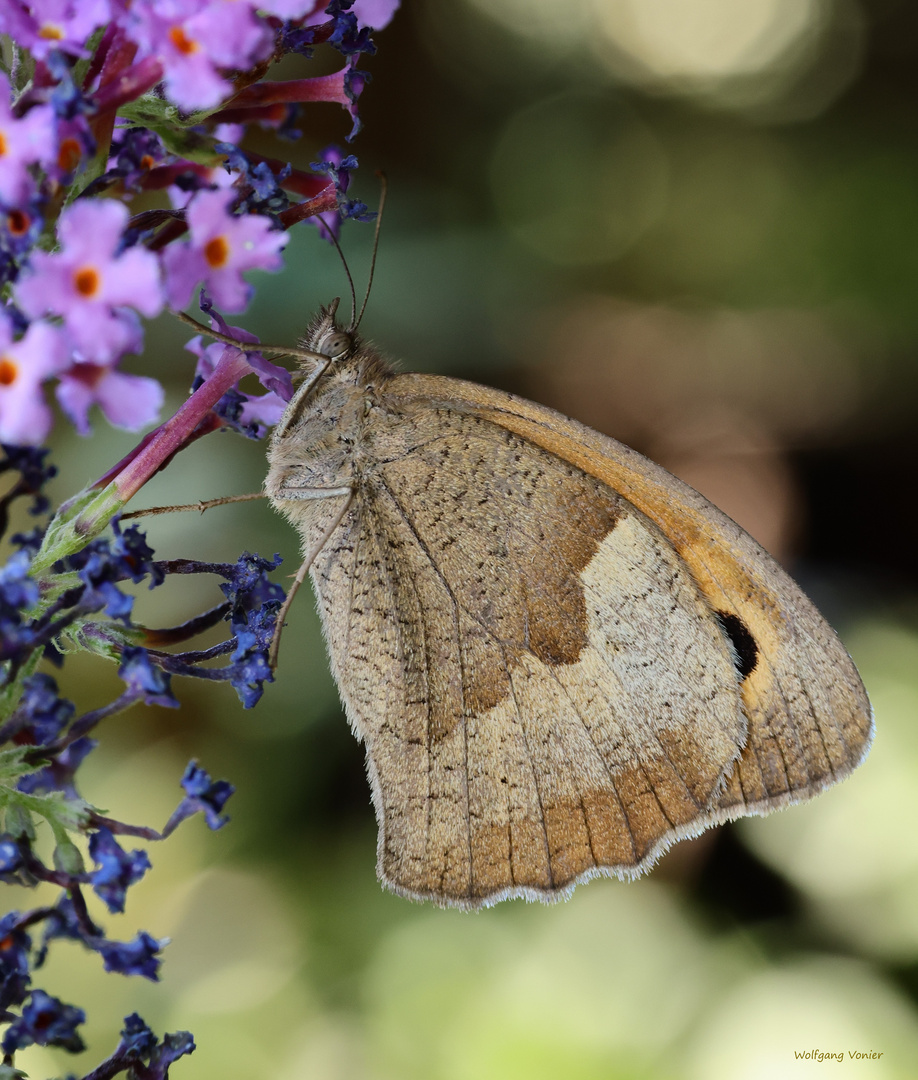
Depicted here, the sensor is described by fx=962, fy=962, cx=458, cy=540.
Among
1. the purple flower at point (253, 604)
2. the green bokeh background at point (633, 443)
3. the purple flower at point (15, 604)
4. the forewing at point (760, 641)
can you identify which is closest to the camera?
the purple flower at point (15, 604)

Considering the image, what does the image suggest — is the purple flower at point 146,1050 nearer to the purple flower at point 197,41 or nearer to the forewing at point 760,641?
the forewing at point 760,641

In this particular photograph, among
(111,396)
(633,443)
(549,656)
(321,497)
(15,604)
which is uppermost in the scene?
(633,443)

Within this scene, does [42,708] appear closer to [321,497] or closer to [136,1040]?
[136,1040]

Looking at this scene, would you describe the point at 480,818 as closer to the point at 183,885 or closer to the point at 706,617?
the point at 706,617

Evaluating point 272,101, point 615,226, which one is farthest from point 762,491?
point 272,101

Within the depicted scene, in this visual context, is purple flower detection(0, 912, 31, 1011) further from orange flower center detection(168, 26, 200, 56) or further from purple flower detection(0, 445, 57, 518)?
orange flower center detection(168, 26, 200, 56)

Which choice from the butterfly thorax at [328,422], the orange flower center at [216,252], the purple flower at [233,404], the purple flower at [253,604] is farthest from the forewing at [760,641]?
the orange flower center at [216,252]

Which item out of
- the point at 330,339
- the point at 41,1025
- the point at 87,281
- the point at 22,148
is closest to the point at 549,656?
the point at 330,339
